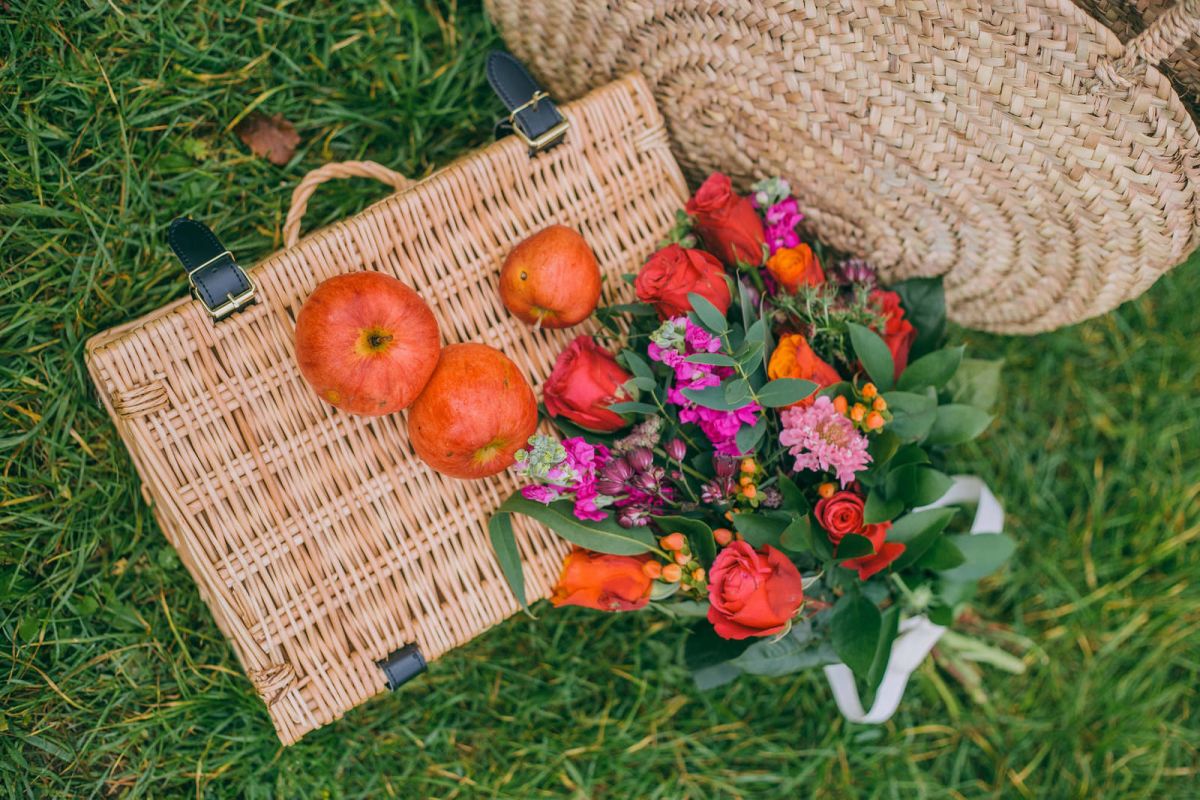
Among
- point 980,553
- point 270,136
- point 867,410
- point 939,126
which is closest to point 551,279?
point 867,410

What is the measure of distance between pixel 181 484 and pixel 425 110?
0.81 meters

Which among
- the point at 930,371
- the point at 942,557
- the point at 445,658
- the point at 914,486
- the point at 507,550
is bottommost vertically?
the point at 445,658

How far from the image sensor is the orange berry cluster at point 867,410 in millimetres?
1066

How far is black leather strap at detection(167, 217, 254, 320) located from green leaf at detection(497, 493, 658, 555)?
46 cm

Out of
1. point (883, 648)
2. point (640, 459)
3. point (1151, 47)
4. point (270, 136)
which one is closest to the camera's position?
point (1151, 47)

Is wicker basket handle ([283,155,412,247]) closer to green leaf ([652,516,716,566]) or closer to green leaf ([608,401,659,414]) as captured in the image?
green leaf ([608,401,659,414])

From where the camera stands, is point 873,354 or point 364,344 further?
point 873,354

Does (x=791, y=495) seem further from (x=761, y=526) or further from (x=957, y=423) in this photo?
(x=957, y=423)

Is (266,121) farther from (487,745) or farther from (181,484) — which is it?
(487,745)

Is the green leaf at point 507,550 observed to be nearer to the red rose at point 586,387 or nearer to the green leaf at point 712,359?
the red rose at point 586,387

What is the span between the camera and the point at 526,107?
121 cm

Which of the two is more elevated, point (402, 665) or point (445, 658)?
point (402, 665)

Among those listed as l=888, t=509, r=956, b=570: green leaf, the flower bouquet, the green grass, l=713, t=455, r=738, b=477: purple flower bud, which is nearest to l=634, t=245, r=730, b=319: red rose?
the flower bouquet

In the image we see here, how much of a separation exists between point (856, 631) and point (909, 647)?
0.33m
